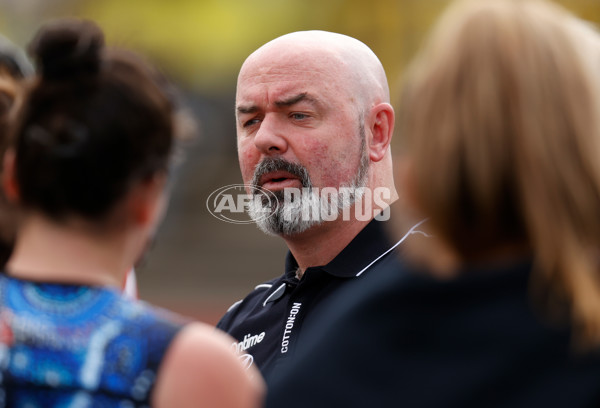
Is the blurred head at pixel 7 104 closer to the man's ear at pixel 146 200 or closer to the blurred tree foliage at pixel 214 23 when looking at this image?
the man's ear at pixel 146 200

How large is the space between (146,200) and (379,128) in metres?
1.89

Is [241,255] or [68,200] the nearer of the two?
[68,200]

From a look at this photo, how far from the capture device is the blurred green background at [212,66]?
14.5 metres

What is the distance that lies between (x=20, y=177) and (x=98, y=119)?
0.60ft

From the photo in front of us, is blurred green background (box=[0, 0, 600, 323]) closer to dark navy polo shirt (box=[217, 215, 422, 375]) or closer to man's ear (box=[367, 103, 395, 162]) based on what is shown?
man's ear (box=[367, 103, 395, 162])

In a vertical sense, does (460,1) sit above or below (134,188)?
above

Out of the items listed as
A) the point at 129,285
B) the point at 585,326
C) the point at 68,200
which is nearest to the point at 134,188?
the point at 68,200

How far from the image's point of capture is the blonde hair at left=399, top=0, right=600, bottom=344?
144 centimetres

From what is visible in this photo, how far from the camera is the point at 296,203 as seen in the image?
3.20 m

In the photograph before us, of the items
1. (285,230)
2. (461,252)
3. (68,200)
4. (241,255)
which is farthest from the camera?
(241,255)

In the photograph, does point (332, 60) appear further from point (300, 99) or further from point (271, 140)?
point (271, 140)

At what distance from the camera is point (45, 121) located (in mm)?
1601

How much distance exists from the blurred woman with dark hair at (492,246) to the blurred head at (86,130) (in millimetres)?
467

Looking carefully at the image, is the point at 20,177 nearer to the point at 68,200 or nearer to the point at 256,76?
the point at 68,200
